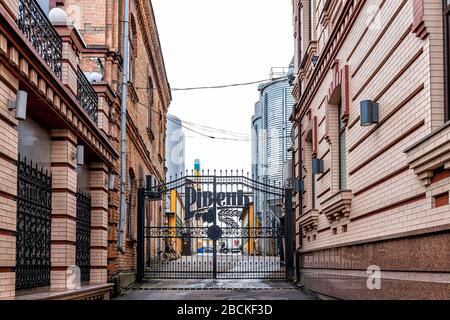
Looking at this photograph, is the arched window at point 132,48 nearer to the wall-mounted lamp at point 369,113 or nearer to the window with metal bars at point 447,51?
the wall-mounted lamp at point 369,113

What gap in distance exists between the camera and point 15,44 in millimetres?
6918

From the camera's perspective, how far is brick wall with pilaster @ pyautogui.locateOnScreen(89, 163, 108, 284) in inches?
498

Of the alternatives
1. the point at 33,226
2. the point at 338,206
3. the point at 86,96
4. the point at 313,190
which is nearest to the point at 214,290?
the point at 313,190

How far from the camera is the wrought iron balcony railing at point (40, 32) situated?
26.6 ft

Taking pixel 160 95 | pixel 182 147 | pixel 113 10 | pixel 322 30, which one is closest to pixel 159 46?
pixel 160 95

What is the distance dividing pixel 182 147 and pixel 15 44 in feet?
179

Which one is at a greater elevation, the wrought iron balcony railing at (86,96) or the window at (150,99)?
the window at (150,99)

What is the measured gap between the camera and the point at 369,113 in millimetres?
8719

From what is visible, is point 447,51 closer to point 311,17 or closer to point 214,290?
point 311,17

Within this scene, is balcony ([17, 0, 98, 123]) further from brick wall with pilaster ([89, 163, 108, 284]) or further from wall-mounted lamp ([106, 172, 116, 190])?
wall-mounted lamp ([106, 172, 116, 190])

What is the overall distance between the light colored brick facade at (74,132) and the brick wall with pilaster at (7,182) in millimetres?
10

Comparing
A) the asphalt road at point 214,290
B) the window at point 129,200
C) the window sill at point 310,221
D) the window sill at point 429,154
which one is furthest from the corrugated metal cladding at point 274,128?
the window sill at point 429,154

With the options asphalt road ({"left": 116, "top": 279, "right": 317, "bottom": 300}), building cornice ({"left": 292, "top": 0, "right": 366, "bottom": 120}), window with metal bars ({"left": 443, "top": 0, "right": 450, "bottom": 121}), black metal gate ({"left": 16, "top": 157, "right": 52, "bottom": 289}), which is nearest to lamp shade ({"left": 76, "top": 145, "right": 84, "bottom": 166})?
black metal gate ({"left": 16, "top": 157, "right": 52, "bottom": 289})
